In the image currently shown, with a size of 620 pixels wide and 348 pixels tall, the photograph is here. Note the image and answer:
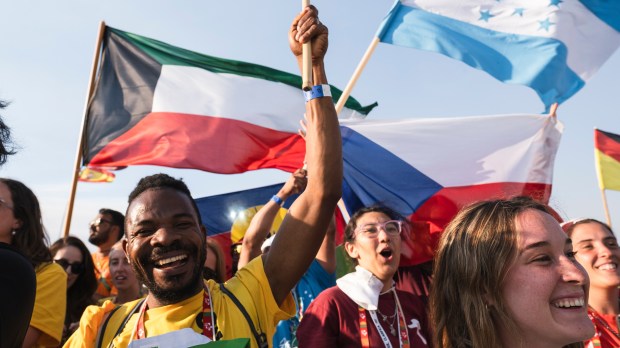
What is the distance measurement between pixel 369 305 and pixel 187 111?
347cm

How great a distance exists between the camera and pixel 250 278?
8.07 feet

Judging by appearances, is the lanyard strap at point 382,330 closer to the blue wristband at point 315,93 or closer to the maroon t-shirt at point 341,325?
the maroon t-shirt at point 341,325

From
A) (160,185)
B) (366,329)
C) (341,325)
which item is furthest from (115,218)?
(160,185)

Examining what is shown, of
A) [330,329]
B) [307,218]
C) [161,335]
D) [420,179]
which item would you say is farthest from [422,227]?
[161,335]

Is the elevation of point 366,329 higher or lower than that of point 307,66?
lower

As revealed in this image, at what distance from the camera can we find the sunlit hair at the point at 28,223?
352 cm

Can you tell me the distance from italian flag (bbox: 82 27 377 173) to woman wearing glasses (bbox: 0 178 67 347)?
2.47 meters

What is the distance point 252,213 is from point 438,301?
4.89 meters

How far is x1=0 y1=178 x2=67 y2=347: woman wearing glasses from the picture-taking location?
348cm

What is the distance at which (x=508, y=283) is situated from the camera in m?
2.08

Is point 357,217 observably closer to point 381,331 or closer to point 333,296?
point 333,296

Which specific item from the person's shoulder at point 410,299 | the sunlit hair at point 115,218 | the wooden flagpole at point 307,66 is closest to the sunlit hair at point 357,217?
the person's shoulder at point 410,299

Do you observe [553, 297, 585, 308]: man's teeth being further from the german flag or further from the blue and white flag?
the german flag

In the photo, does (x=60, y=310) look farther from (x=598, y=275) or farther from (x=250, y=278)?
(x=598, y=275)
